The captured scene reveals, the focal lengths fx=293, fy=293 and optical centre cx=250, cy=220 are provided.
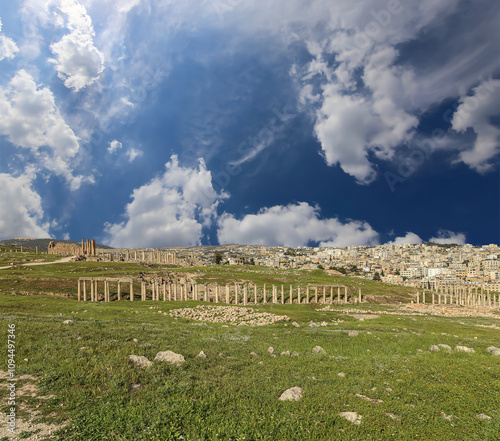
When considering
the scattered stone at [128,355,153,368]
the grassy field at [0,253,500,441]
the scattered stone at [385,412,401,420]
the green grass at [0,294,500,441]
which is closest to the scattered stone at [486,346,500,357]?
the grassy field at [0,253,500,441]

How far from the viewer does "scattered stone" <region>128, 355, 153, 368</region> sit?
1380 centimetres

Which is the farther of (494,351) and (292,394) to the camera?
(494,351)

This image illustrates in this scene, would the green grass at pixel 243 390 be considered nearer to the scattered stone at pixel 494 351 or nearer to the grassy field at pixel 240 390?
the grassy field at pixel 240 390

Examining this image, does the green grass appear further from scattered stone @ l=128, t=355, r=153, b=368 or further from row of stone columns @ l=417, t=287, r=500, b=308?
row of stone columns @ l=417, t=287, r=500, b=308

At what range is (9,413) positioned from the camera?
360 inches

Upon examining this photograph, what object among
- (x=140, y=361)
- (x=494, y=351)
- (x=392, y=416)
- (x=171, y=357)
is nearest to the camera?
(x=392, y=416)

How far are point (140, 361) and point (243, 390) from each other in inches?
210

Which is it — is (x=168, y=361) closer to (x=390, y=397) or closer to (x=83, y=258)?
(x=390, y=397)

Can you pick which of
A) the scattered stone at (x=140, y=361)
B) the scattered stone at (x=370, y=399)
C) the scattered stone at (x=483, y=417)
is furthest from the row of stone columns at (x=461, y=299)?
the scattered stone at (x=140, y=361)

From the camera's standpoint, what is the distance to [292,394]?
38.2 feet

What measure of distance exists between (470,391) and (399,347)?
9.05 m

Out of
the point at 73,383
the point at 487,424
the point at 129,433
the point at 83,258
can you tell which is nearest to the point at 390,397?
the point at 487,424

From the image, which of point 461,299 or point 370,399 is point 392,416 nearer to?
point 370,399

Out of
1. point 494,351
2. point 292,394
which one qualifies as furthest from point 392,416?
point 494,351
